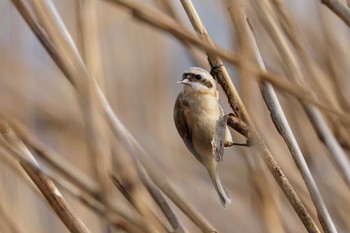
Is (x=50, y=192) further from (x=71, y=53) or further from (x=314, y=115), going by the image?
(x=314, y=115)

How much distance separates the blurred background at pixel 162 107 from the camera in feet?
4.46

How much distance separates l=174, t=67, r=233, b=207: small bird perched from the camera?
1.08 metres

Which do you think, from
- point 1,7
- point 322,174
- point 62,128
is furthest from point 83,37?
point 322,174

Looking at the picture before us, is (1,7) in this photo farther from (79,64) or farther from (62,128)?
(79,64)

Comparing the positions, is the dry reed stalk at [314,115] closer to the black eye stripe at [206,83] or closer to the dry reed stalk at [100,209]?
the black eye stripe at [206,83]

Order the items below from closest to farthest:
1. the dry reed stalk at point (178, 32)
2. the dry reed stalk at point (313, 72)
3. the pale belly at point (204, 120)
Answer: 1. the dry reed stalk at point (178, 32)
2. the pale belly at point (204, 120)
3. the dry reed stalk at point (313, 72)

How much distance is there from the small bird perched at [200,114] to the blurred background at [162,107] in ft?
0.29

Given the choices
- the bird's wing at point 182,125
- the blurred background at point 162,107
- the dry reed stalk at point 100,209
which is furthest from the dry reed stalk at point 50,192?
the bird's wing at point 182,125

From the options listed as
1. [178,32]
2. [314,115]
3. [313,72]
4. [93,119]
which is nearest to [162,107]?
[313,72]

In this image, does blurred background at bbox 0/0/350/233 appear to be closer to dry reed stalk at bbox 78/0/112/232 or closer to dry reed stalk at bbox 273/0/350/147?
dry reed stalk at bbox 273/0/350/147

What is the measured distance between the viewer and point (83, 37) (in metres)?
0.90

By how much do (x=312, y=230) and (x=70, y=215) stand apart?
371mm

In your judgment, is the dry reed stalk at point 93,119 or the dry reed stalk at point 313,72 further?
the dry reed stalk at point 313,72

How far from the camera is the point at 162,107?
181 centimetres
